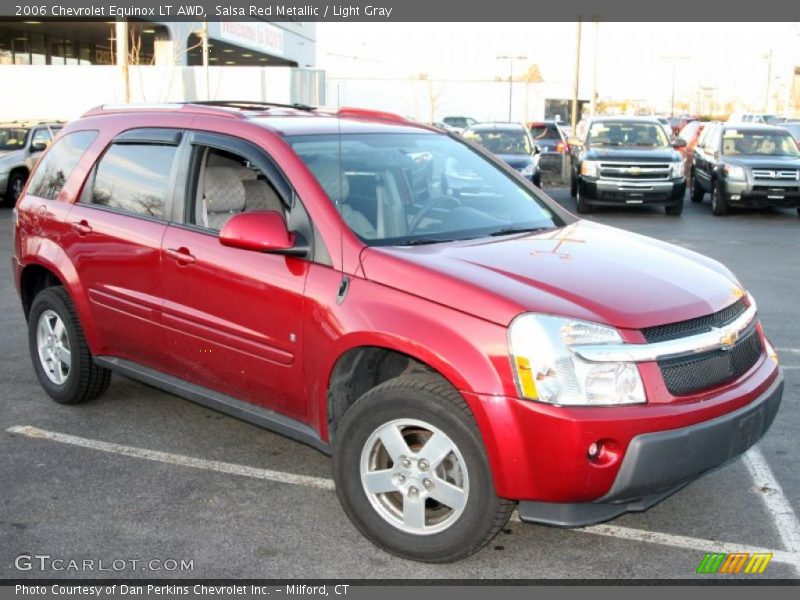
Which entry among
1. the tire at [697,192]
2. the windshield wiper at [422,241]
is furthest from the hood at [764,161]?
the windshield wiper at [422,241]

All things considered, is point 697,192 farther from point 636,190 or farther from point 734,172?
point 636,190

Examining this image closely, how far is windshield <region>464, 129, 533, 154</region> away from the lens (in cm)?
1869

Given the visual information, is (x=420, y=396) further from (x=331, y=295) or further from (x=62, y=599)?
(x=62, y=599)

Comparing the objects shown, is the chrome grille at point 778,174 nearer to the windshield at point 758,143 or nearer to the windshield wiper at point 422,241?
the windshield at point 758,143

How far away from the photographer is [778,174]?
1717 centimetres

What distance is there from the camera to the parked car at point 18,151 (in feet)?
60.0

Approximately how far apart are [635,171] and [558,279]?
47.2 feet

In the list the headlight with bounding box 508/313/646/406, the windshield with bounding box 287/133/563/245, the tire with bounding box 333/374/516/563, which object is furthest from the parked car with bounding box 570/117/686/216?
the headlight with bounding box 508/313/646/406

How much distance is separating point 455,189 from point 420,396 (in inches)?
62.4

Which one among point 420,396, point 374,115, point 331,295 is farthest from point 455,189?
point 420,396

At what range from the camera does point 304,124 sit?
4.84 m

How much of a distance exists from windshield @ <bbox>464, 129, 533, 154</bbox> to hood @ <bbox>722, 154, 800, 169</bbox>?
387cm

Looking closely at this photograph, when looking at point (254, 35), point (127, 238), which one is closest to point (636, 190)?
point (127, 238)

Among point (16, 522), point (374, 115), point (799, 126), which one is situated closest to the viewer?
point (16, 522)
